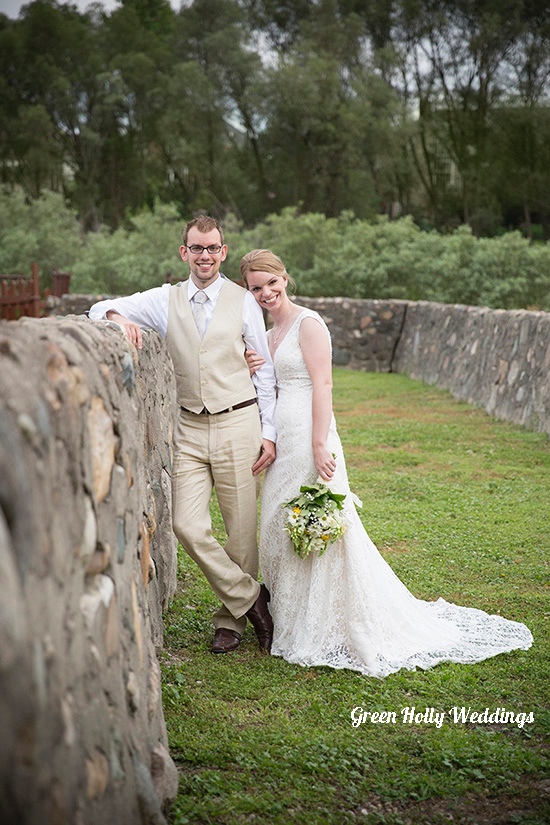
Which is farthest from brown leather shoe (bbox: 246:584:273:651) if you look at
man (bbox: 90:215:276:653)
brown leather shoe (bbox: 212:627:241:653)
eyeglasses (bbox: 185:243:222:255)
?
eyeglasses (bbox: 185:243:222:255)

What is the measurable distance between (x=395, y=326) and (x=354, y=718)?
593 inches

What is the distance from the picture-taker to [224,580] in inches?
173

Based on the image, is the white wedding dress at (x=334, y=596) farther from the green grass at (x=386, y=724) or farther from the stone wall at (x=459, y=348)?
the stone wall at (x=459, y=348)

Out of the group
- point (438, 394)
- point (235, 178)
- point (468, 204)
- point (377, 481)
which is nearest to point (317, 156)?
point (235, 178)

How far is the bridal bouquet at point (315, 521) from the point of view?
436 cm

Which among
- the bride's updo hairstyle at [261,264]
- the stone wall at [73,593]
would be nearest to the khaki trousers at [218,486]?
the bride's updo hairstyle at [261,264]

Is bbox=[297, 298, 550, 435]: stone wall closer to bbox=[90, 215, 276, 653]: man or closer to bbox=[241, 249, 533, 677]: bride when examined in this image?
bbox=[241, 249, 533, 677]: bride

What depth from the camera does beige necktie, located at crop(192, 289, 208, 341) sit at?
431 centimetres

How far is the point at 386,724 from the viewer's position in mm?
3805

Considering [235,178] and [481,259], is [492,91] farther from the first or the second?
[481,259]

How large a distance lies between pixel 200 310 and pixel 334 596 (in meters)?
1.52

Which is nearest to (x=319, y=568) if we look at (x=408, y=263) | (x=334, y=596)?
(x=334, y=596)

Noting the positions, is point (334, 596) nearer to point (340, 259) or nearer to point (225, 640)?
point (225, 640)

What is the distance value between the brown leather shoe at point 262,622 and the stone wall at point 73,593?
1.42 metres
